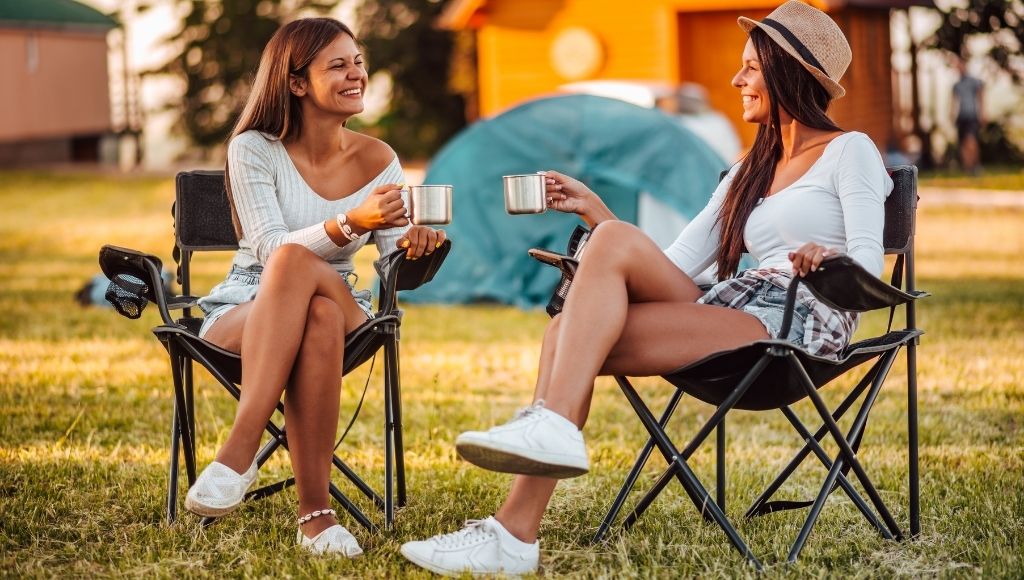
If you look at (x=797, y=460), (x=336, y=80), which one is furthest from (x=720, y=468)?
(x=336, y=80)

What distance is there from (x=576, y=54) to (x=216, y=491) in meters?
14.6

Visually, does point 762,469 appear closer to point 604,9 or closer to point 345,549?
point 345,549

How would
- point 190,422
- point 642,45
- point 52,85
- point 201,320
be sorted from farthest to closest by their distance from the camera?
point 52,85 → point 642,45 → point 190,422 → point 201,320

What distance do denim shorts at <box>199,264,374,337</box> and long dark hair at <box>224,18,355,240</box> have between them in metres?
0.11

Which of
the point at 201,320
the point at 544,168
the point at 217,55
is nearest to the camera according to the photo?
the point at 201,320

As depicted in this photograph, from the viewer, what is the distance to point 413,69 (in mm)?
22125

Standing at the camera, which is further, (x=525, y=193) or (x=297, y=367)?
(x=297, y=367)

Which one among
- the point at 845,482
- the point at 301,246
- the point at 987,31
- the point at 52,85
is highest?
the point at 52,85

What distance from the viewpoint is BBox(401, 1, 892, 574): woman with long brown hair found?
105 inches

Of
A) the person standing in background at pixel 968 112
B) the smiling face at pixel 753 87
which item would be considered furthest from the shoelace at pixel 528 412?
the person standing in background at pixel 968 112

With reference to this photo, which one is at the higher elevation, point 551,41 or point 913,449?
point 551,41

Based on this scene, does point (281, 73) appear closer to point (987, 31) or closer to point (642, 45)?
point (642, 45)

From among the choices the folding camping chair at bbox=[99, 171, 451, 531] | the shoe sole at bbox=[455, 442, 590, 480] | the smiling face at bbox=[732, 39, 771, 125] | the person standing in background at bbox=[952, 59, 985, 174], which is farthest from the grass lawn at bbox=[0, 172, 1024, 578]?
the person standing in background at bbox=[952, 59, 985, 174]

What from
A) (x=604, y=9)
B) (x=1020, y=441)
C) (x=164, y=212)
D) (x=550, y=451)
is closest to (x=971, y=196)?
(x=604, y=9)
